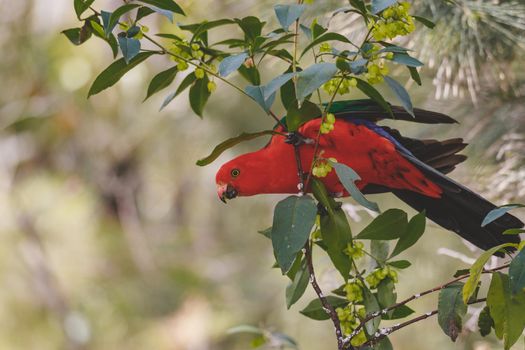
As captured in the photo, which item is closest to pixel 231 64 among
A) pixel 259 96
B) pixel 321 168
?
pixel 259 96

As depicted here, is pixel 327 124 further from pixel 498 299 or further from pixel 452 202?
pixel 452 202

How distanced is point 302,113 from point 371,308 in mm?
275

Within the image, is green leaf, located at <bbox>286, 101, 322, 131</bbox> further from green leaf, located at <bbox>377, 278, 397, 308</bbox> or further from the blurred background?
the blurred background

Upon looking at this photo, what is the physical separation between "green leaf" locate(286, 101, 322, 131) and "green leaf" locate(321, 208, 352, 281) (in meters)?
0.13

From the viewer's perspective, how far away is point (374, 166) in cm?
Result: 135

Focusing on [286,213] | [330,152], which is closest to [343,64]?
[286,213]

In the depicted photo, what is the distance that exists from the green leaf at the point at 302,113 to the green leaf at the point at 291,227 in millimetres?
103

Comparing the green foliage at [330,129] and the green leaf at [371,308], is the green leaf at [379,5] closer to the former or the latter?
the green foliage at [330,129]

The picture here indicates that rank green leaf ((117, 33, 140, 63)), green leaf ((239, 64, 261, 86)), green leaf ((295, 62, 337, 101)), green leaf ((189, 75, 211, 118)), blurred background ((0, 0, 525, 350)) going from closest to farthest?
green leaf ((295, 62, 337, 101)), green leaf ((117, 33, 140, 63)), green leaf ((239, 64, 261, 86)), green leaf ((189, 75, 211, 118)), blurred background ((0, 0, 525, 350))

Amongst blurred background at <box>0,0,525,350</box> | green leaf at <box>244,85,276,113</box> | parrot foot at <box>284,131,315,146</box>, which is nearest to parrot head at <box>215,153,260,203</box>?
parrot foot at <box>284,131,315,146</box>

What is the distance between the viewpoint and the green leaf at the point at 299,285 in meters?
1.04

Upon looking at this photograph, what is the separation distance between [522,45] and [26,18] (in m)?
4.84

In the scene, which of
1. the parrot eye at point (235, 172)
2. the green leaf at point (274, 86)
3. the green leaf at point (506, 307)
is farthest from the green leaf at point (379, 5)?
the parrot eye at point (235, 172)

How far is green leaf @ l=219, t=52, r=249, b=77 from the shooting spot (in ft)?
2.91
